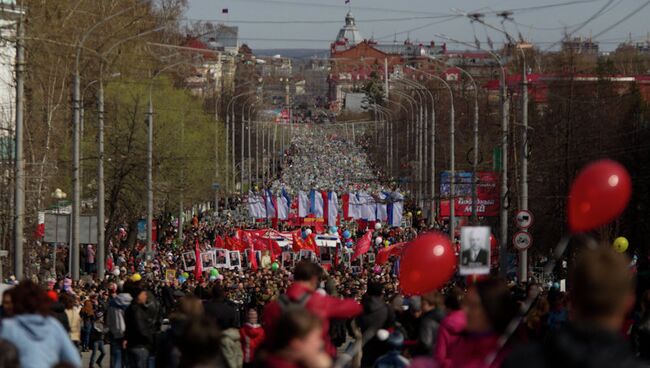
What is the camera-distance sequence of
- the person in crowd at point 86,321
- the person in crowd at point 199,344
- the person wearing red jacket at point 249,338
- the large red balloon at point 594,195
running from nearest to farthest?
the person in crowd at point 199,344 < the large red balloon at point 594,195 < the person wearing red jacket at point 249,338 < the person in crowd at point 86,321

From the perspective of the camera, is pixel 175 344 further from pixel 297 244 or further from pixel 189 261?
pixel 297 244

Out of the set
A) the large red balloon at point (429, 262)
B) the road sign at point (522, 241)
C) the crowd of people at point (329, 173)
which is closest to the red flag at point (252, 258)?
the road sign at point (522, 241)

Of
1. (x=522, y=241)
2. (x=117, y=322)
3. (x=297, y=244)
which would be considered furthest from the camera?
(x=297, y=244)

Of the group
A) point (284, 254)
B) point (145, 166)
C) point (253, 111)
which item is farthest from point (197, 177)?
point (253, 111)

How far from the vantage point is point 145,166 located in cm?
5288

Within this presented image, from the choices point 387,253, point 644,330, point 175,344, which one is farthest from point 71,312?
point 387,253

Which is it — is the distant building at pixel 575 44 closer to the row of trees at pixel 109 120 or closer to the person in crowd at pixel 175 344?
the row of trees at pixel 109 120

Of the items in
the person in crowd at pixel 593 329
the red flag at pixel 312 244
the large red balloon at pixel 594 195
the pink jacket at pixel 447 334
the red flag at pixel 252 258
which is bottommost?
the red flag at pixel 252 258

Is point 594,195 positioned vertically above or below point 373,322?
above

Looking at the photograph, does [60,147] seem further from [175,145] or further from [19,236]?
[19,236]

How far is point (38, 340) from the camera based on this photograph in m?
9.11

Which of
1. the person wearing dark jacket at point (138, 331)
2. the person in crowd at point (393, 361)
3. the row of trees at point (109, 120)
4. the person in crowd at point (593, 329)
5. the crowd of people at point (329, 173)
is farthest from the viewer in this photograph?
the crowd of people at point (329, 173)

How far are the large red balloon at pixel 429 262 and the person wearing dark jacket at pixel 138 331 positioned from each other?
13.6 ft

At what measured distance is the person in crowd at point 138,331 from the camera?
50.3 feet
